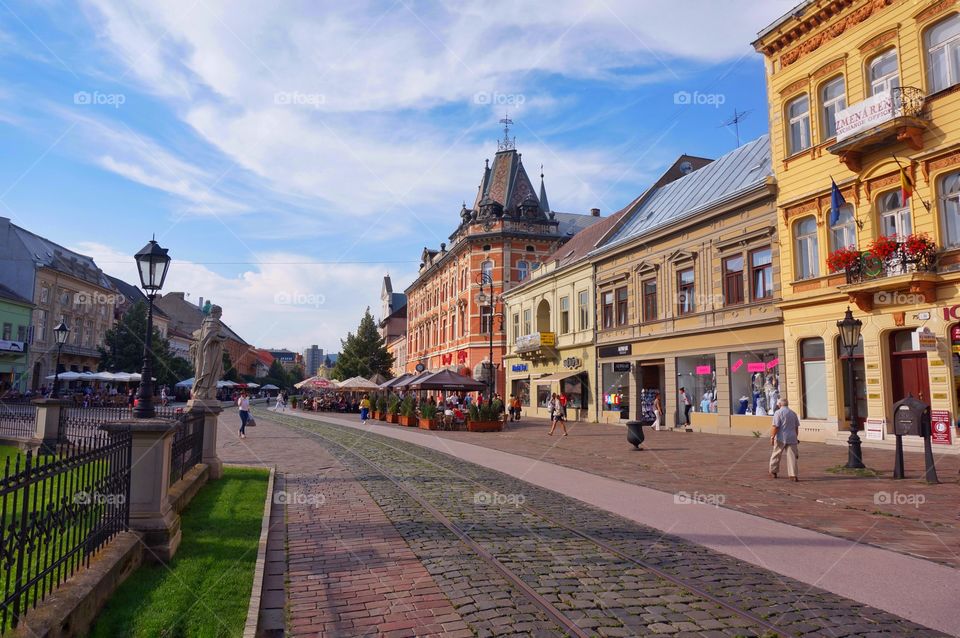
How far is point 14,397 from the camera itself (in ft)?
121

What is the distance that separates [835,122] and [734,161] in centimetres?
844

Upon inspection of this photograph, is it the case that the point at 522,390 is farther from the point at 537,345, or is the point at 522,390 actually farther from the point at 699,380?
the point at 699,380


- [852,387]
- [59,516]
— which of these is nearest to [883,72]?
[852,387]

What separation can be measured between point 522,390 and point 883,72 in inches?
1187

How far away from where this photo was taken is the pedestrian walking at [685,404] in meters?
27.0

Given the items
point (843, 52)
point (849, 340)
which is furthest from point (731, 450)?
point (843, 52)

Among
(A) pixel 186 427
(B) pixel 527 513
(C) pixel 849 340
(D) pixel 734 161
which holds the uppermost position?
(D) pixel 734 161

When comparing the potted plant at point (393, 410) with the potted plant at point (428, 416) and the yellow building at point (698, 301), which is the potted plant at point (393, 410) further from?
the yellow building at point (698, 301)

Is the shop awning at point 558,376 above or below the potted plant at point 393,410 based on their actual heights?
above

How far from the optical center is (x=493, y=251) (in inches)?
2071

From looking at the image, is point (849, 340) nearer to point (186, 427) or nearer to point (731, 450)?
point (731, 450)

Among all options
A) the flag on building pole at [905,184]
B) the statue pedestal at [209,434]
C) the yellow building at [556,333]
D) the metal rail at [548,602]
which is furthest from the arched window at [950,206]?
the yellow building at [556,333]

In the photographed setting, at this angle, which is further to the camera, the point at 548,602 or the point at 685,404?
the point at 685,404

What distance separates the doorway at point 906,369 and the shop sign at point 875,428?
75 cm
